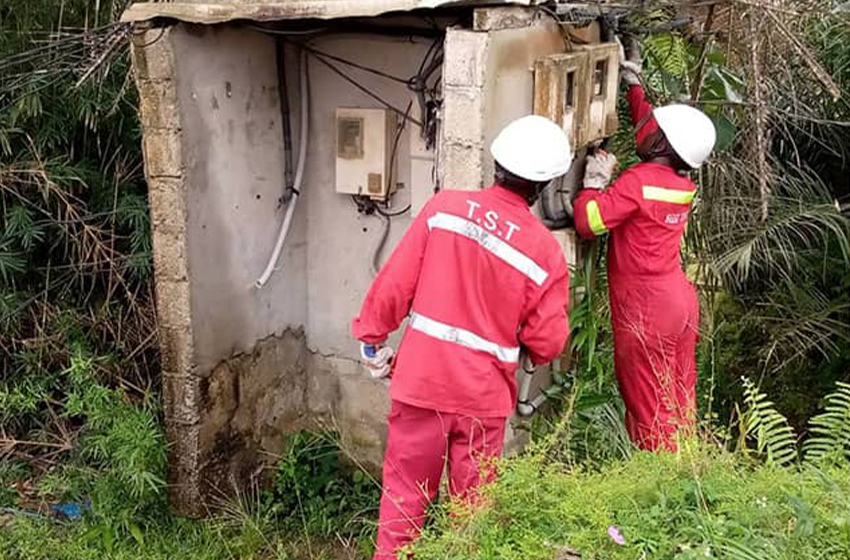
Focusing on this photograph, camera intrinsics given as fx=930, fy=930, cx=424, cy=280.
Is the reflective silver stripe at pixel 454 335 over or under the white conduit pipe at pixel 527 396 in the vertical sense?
over

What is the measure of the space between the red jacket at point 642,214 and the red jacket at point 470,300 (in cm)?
81

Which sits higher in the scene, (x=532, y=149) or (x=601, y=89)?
(x=601, y=89)

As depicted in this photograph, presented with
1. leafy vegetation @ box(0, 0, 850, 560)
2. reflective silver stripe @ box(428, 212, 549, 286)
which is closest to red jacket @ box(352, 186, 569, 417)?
reflective silver stripe @ box(428, 212, 549, 286)

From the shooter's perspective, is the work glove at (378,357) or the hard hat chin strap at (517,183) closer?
the hard hat chin strap at (517,183)

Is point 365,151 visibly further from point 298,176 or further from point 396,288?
point 396,288

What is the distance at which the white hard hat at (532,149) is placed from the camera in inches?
145

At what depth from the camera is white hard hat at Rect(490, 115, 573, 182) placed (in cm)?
368

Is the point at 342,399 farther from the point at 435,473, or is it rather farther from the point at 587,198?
the point at 587,198

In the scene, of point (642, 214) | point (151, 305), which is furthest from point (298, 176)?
point (642, 214)

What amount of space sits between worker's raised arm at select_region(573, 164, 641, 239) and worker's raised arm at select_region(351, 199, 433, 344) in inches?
Result: 41.5

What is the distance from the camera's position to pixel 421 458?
3.89 meters

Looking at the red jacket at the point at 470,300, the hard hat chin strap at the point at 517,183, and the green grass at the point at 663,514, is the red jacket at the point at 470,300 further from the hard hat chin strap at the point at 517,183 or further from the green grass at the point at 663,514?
the green grass at the point at 663,514

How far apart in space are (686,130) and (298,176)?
2051 millimetres

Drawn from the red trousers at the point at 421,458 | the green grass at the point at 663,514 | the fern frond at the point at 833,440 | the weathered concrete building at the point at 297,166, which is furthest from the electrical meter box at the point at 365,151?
the fern frond at the point at 833,440
